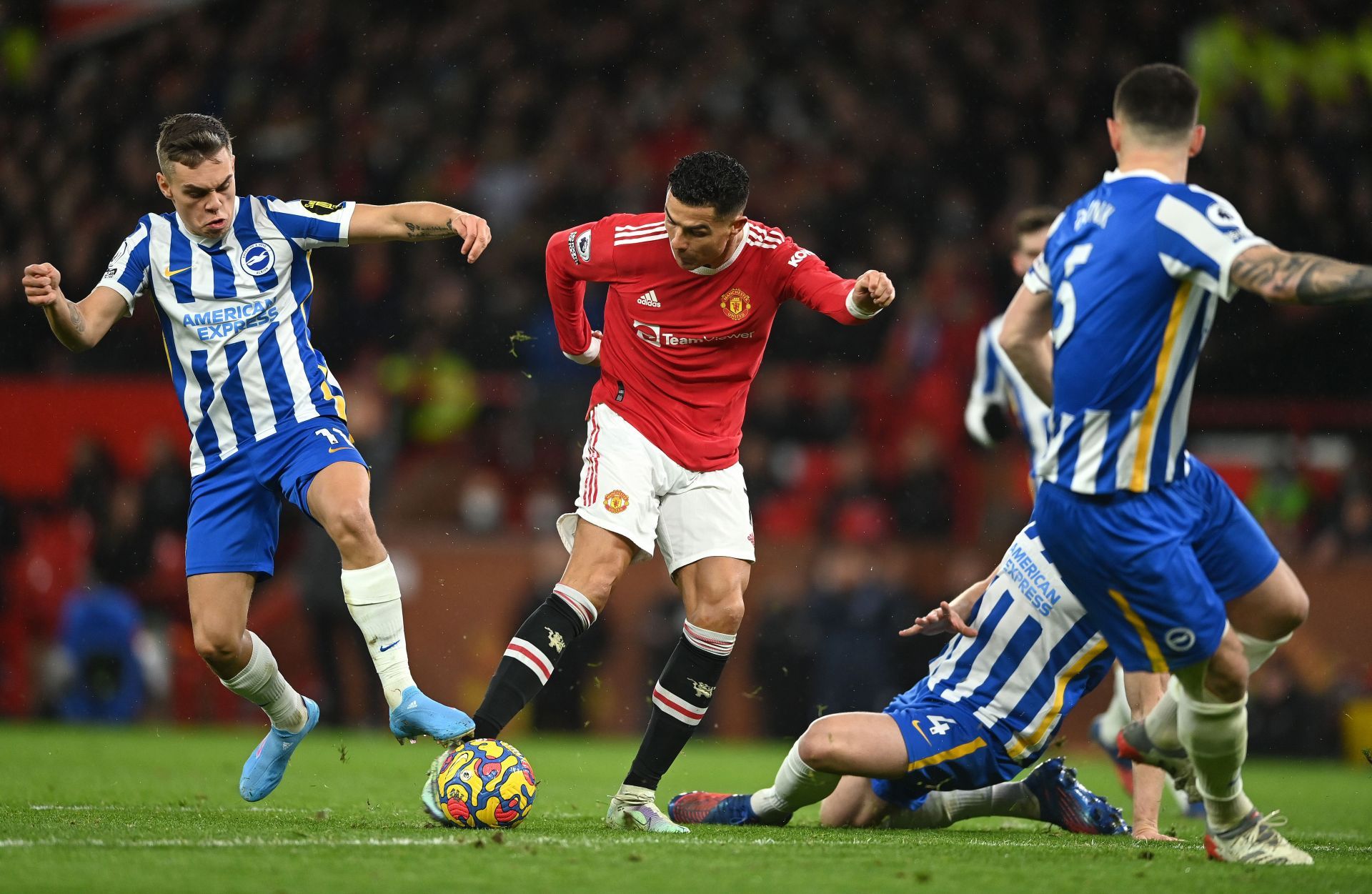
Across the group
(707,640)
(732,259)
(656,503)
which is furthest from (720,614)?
(732,259)

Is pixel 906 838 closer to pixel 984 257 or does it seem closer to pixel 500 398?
pixel 500 398

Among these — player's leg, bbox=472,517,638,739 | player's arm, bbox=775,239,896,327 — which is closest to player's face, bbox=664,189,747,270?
player's arm, bbox=775,239,896,327

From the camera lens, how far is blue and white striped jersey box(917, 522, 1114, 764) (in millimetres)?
5137

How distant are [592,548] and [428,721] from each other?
0.95 meters

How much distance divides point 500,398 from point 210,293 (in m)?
7.01

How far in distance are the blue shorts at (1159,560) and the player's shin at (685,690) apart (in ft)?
5.13

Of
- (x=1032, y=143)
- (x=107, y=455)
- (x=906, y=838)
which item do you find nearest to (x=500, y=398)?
(x=107, y=455)

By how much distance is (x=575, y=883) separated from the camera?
3.77m

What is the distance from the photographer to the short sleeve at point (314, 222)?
570 cm

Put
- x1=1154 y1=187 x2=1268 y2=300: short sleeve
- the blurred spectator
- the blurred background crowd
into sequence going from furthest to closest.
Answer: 1. the blurred background crowd
2. the blurred spectator
3. x1=1154 y1=187 x2=1268 y2=300: short sleeve

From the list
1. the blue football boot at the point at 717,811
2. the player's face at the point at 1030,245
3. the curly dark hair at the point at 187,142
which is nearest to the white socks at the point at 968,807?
the blue football boot at the point at 717,811

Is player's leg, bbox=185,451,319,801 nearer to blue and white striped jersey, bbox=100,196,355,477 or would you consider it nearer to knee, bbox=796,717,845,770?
blue and white striped jersey, bbox=100,196,355,477

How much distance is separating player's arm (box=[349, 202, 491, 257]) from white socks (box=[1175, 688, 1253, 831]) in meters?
2.78

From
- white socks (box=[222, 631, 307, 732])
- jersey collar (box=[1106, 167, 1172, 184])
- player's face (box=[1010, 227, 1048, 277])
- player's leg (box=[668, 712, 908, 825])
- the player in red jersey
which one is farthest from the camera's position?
player's face (box=[1010, 227, 1048, 277])
